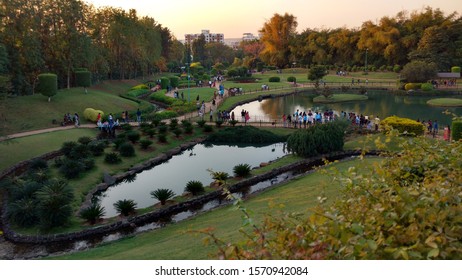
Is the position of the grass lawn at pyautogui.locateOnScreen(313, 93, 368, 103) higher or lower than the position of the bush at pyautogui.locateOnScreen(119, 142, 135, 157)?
higher

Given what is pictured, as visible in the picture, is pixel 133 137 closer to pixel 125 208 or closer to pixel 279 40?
pixel 125 208

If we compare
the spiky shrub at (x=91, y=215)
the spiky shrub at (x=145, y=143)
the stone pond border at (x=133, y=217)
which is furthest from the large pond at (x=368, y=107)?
the spiky shrub at (x=91, y=215)

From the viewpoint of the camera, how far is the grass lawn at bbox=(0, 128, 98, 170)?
769 inches

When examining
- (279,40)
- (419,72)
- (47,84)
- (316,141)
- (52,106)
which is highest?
(279,40)

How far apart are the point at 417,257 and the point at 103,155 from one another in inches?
745

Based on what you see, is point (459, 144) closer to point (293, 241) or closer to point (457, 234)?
point (457, 234)

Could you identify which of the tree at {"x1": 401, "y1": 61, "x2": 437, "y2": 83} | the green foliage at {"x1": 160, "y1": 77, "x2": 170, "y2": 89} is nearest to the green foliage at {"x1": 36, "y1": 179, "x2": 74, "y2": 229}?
the green foliage at {"x1": 160, "y1": 77, "x2": 170, "y2": 89}

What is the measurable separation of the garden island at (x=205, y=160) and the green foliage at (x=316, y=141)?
78 mm

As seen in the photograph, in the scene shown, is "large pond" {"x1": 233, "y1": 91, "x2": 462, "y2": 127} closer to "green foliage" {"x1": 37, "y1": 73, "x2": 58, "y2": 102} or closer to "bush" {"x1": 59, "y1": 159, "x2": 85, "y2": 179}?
"green foliage" {"x1": 37, "y1": 73, "x2": 58, "y2": 102}

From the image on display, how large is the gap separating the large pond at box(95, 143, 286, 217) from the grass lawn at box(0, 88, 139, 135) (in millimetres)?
8780

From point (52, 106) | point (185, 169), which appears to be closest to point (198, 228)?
point (185, 169)

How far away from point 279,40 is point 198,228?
250 ft

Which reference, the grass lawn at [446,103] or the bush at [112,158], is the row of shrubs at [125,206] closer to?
the bush at [112,158]

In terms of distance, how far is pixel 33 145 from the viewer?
851 inches
